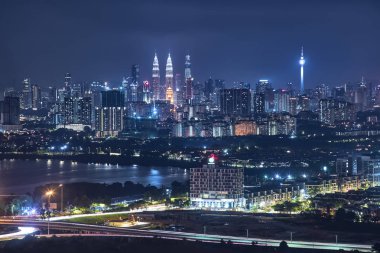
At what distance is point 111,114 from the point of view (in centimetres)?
3925

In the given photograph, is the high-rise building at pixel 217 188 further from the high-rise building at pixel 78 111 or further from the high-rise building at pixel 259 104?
the high-rise building at pixel 78 111

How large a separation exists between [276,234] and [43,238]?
3033 mm

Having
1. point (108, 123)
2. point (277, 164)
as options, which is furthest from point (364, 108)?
point (277, 164)

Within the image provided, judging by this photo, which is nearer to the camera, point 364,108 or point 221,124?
point 221,124

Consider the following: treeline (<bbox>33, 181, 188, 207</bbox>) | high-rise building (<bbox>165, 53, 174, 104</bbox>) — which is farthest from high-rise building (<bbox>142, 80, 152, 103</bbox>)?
treeline (<bbox>33, 181, 188, 207</bbox>)

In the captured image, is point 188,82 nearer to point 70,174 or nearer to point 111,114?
point 111,114

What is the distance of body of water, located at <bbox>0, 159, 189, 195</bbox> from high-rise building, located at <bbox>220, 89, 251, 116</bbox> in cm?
1591

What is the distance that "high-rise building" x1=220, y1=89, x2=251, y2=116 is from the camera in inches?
1654

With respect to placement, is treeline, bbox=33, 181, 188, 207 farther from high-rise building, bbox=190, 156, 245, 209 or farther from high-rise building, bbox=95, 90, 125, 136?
high-rise building, bbox=95, 90, 125, 136

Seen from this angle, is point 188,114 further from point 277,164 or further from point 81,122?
point 277,164

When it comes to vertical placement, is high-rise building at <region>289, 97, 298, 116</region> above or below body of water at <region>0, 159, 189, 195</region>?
above

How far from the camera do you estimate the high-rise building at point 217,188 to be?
1435 centimetres

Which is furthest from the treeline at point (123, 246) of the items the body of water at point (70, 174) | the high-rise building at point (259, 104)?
the high-rise building at point (259, 104)

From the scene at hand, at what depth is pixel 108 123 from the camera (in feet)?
129
